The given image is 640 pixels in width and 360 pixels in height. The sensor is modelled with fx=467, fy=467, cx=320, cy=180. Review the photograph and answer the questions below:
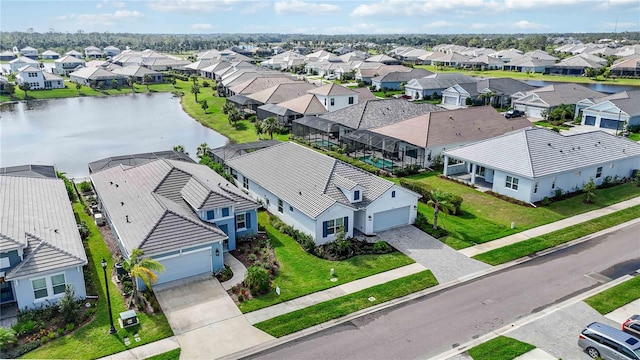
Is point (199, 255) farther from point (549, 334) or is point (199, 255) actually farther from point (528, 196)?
point (528, 196)

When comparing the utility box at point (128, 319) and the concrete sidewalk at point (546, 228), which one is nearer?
the utility box at point (128, 319)

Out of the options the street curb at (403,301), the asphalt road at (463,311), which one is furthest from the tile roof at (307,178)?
the asphalt road at (463,311)

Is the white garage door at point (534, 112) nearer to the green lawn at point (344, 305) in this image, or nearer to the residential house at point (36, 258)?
the green lawn at point (344, 305)

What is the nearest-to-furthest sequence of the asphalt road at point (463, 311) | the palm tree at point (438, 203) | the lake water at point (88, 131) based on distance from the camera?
the asphalt road at point (463, 311)
the palm tree at point (438, 203)
the lake water at point (88, 131)

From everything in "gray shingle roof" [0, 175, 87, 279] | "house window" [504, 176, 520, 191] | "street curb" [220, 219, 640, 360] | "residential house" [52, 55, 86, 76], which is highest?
"residential house" [52, 55, 86, 76]

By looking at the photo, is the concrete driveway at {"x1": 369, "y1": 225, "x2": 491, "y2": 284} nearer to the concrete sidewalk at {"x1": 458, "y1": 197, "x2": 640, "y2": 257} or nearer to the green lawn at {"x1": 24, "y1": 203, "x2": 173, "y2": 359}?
the concrete sidewalk at {"x1": 458, "y1": 197, "x2": 640, "y2": 257}

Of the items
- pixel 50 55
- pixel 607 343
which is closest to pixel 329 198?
pixel 607 343

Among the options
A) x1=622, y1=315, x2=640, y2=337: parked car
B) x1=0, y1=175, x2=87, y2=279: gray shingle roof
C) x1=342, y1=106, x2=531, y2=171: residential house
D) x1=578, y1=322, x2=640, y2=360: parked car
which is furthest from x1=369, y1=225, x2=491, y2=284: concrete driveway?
x1=0, y1=175, x2=87, y2=279: gray shingle roof
